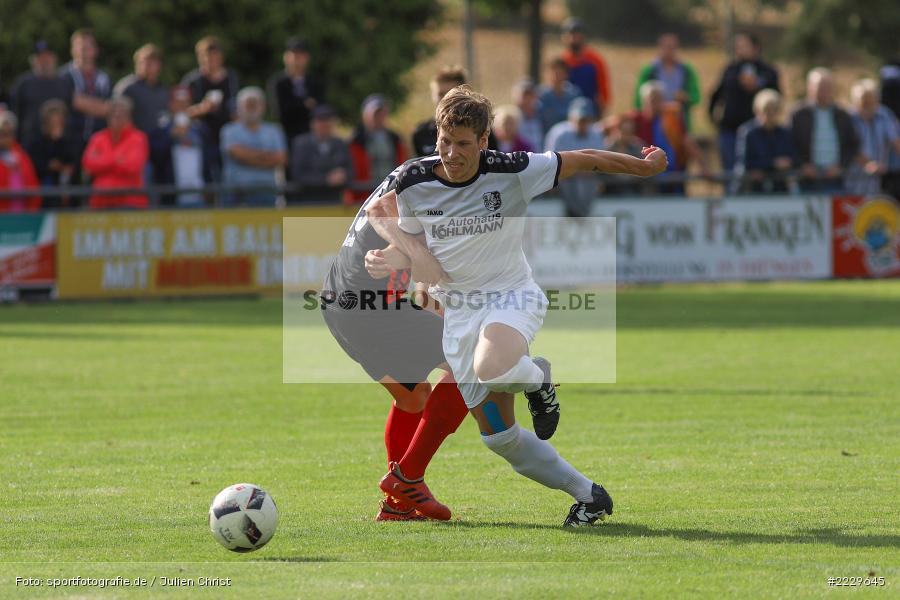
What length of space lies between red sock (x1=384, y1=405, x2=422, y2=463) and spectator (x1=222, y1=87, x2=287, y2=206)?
11516 millimetres

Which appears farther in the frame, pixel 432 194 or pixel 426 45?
pixel 426 45

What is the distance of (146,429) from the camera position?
10.0 metres

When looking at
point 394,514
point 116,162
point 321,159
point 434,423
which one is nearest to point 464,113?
point 434,423

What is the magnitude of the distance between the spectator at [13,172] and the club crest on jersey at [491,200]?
12409 millimetres

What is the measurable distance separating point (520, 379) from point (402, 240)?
87cm

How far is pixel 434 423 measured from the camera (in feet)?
23.9

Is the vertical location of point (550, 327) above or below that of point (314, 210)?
below

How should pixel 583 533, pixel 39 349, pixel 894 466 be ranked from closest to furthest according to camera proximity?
1. pixel 583 533
2. pixel 894 466
3. pixel 39 349

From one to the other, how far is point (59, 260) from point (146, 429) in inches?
344

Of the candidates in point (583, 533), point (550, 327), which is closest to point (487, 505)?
point (583, 533)

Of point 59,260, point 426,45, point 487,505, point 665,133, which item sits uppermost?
point 426,45

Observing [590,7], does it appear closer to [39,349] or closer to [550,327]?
[550,327]

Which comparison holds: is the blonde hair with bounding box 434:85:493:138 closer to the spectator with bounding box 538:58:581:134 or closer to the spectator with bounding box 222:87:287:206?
the spectator with bounding box 222:87:287:206

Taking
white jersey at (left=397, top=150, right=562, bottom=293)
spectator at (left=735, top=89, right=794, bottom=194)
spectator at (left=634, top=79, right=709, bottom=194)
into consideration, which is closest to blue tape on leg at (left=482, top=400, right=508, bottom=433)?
white jersey at (left=397, top=150, right=562, bottom=293)
